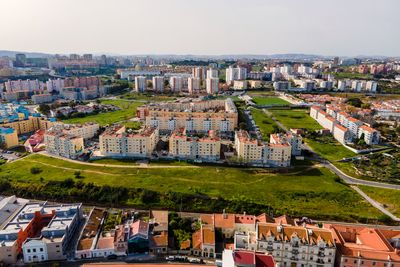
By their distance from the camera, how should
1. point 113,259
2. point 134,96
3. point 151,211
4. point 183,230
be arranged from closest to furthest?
1. point 113,259
2. point 183,230
3. point 151,211
4. point 134,96

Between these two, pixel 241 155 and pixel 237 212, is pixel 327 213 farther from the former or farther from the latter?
pixel 241 155

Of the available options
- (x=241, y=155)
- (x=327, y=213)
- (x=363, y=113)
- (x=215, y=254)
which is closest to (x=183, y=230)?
(x=215, y=254)

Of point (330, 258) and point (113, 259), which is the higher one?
point (330, 258)

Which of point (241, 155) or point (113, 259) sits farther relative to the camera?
point (241, 155)

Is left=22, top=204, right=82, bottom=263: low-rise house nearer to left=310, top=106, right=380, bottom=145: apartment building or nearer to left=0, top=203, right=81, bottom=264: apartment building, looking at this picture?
left=0, top=203, right=81, bottom=264: apartment building

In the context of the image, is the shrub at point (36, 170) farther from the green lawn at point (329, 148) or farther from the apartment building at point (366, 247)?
the green lawn at point (329, 148)

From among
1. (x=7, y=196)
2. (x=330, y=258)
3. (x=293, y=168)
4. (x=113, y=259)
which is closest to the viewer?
(x=330, y=258)

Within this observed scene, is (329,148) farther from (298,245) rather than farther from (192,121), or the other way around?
(298,245)

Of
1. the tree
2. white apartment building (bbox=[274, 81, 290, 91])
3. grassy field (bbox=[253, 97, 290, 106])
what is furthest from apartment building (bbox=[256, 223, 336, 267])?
white apartment building (bbox=[274, 81, 290, 91])
